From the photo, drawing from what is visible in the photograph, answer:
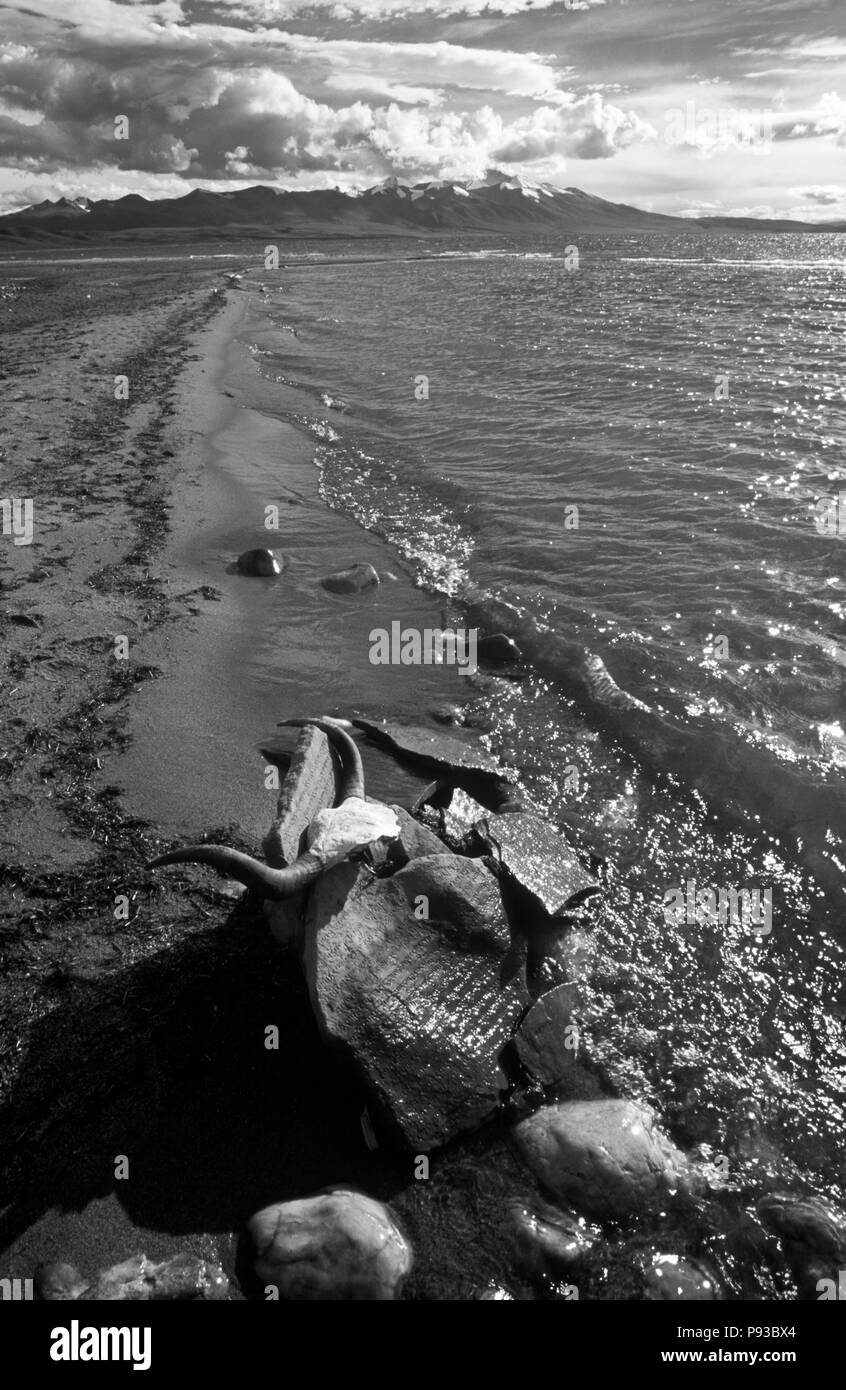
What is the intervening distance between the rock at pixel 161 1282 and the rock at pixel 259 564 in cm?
819

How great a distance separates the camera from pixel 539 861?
18.7 feet

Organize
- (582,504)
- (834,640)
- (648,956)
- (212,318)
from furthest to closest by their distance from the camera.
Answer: (212,318) < (582,504) < (834,640) < (648,956)

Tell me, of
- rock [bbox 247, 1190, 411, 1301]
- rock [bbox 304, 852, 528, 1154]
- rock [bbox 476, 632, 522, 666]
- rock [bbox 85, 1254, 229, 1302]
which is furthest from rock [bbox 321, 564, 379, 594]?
rock [bbox 85, 1254, 229, 1302]

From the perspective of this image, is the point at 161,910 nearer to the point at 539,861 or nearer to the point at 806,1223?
the point at 539,861

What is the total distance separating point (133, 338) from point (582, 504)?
815 inches

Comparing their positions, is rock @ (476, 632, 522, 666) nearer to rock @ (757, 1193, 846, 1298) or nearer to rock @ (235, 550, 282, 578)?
rock @ (235, 550, 282, 578)

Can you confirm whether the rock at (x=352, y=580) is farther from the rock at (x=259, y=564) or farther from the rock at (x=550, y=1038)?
the rock at (x=550, y=1038)

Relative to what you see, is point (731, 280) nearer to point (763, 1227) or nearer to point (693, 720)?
point (693, 720)

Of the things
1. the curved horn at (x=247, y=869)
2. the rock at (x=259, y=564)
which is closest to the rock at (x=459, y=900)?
the curved horn at (x=247, y=869)

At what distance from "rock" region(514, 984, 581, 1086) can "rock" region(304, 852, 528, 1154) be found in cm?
11

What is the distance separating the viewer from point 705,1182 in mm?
4004

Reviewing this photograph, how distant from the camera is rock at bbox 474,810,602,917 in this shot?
5.46 metres

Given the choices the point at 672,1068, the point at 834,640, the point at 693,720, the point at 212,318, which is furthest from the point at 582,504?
the point at 212,318
